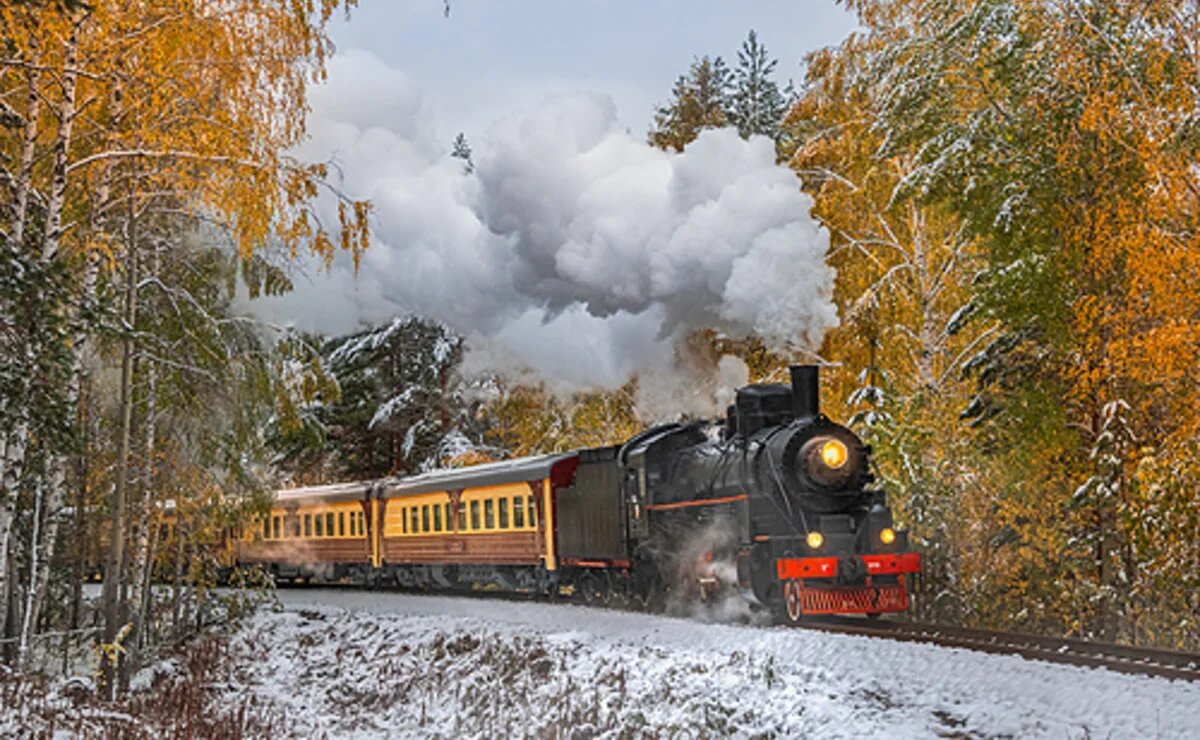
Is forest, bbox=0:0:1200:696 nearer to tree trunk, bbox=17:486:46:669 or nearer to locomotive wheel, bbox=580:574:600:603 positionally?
tree trunk, bbox=17:486:46:669

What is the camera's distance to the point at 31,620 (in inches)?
441

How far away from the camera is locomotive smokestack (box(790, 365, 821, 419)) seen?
13914 millimetres

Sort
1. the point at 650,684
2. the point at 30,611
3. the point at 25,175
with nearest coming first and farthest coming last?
1. the point at 25,175
2. the point at 650,684
3. the point at 30,611

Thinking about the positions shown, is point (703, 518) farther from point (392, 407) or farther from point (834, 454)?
point (392, 407)

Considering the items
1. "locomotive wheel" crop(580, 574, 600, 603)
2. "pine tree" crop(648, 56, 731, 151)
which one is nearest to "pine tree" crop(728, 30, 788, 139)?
"pine tree" crop(648, 56, 731, 151)

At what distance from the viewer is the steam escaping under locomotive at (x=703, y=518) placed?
1320cm

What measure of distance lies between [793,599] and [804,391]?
2435 millimetres

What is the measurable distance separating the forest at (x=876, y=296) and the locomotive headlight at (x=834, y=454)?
2.41 m

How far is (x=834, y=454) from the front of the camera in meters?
13.5

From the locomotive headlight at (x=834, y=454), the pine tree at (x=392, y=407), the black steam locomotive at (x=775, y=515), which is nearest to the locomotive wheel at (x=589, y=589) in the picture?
the black steam locomotive at (x=775, y=515)

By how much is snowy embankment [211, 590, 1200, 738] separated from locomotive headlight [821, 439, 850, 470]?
6.93 feet

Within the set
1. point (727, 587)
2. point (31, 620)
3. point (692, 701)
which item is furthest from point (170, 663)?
point (692, 701)

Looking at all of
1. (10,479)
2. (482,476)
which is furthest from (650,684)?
(482,476)

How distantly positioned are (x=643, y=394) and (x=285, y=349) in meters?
6.16
